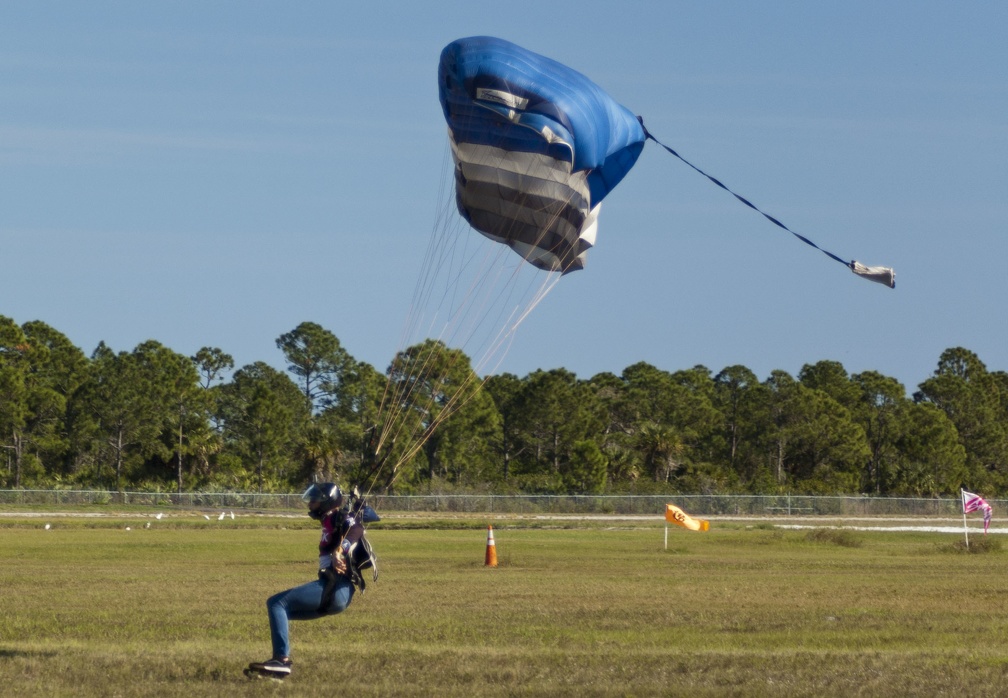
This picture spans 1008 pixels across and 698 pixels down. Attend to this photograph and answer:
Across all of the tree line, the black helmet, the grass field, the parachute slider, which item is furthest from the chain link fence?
the black helmet

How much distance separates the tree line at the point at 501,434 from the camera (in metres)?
84.1

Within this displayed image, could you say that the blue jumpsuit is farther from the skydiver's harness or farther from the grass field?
the grass field

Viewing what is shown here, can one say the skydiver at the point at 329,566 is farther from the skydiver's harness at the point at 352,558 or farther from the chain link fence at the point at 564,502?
the chain link fence at the point at 564,502

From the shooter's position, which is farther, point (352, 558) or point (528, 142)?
point (528, 142)

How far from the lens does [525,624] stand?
54.0 ft

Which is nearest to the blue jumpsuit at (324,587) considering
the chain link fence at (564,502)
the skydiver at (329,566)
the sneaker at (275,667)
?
the skydiver at (329,566)

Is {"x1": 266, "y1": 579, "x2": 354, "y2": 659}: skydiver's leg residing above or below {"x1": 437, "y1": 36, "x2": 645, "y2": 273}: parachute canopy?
below

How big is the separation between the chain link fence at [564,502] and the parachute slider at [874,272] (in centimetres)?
5591

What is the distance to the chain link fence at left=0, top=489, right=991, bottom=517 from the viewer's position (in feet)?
230

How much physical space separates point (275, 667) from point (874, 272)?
24.1 ft

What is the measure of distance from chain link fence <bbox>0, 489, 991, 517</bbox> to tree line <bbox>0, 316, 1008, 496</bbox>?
7.25 m

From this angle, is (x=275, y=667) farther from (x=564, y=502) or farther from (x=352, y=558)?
(x=564, y=502)

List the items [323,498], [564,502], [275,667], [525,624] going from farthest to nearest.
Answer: [564,502]
[525,624]
[323,498]
[275,667]

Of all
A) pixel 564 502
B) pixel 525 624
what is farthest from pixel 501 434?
pixel 525 624
